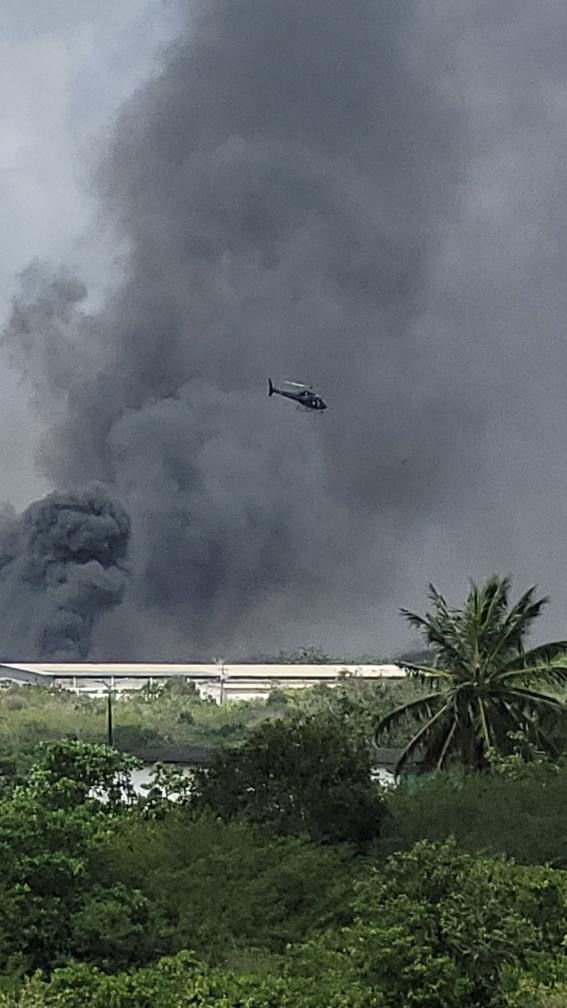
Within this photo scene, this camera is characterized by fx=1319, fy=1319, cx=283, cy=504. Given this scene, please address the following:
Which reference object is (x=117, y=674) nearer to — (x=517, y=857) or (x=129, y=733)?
(x=129, y=733)

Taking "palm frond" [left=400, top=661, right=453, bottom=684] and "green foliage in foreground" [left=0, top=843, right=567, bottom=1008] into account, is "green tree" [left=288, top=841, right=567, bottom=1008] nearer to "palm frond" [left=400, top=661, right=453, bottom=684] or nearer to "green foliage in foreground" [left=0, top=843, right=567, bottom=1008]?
"green foliage in foreground" [left=0, top=843, right=567, bottom=1008]

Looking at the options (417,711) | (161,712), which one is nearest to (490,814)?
(417,711)

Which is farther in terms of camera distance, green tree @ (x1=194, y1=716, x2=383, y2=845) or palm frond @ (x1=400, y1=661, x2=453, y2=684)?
palm frond @ (x1=400, y1=661, x2=453, y2=684)

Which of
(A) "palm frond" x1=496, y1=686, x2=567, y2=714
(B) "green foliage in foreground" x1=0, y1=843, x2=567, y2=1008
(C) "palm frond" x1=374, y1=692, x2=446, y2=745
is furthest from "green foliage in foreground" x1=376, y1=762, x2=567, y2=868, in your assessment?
(B) "green foliage in foreground" x1=0, y1=843, x2=567, y2=1008

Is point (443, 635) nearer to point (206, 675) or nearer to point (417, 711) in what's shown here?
point (417, 711)

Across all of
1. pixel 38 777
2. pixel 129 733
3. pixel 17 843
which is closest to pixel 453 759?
pixel 38 777
